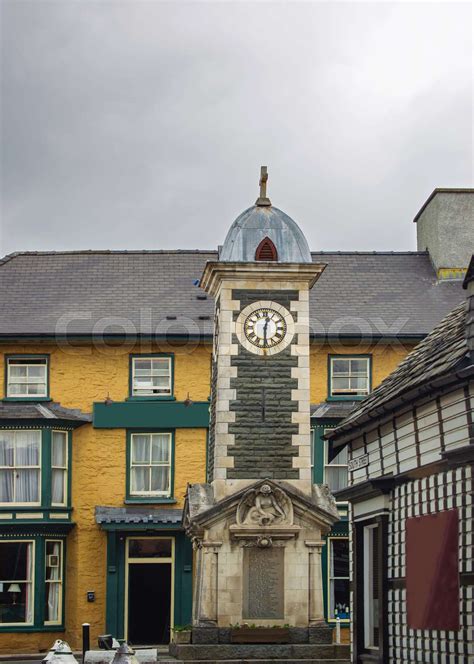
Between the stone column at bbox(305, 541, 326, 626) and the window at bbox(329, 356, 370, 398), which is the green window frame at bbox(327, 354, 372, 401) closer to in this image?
the window at bbox(329, 356, 370, 398)

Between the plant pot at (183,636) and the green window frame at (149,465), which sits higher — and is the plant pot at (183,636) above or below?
below

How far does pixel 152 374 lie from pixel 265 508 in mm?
10862

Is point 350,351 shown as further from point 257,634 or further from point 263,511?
point 257,634

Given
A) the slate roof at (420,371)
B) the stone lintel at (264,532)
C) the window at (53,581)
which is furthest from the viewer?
the window at (53,581)

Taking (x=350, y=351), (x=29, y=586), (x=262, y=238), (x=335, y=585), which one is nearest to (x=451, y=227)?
(x=350, y=351)

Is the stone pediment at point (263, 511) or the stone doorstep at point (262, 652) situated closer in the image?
the stone doorstep at point (262, 652)

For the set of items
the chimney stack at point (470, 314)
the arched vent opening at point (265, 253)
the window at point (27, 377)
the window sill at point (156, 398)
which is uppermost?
the arched vent opening at point (265, 253)


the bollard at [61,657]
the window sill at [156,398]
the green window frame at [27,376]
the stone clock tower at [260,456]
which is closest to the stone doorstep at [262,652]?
the stone clock tower at [260,456]

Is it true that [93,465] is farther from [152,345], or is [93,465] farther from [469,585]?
[469,585]

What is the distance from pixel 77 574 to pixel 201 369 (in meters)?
6.67

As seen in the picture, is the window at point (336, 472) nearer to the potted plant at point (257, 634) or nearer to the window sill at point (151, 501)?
the window sill at point (151, 501)

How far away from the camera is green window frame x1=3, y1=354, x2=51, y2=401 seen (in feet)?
133

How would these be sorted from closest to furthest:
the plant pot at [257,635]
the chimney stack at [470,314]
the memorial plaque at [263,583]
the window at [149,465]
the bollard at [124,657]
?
the chimney stack at [470,314]
the bollard at [124,657]
the plant pot at [257,635]
the memorial plaque at [263,583]
the window at [149,465]

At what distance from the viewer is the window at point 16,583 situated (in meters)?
38.8
